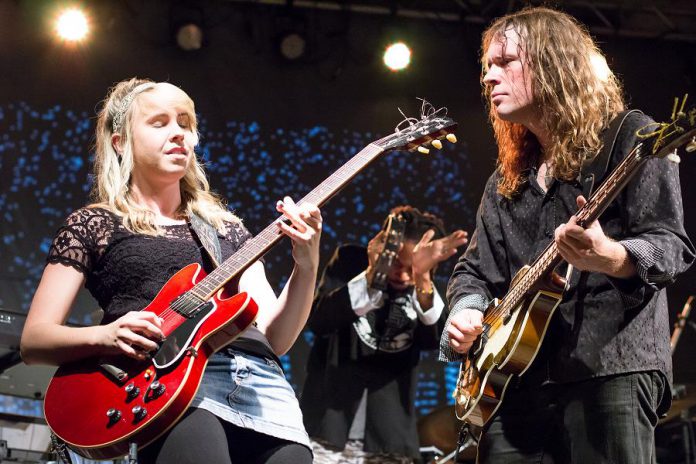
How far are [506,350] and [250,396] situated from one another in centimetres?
79

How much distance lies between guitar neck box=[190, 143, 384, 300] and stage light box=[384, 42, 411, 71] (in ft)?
16.8

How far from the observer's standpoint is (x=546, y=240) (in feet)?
9.25

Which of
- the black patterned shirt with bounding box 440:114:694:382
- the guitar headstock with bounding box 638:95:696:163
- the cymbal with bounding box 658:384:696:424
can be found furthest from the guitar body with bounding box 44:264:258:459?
the cymbal with bounding box 658:384:696:424

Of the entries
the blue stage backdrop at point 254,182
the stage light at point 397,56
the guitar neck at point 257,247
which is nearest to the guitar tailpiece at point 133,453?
the guitar neck at point 257,247

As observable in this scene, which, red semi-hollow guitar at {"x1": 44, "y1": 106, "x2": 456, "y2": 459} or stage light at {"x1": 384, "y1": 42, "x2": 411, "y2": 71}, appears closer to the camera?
red semi-hollow guitar at {"x1": 44, "y1": 106, "x2": 456, "y2": 459}

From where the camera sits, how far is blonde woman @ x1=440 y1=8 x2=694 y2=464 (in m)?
2.43

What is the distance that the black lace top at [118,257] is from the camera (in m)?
2.75

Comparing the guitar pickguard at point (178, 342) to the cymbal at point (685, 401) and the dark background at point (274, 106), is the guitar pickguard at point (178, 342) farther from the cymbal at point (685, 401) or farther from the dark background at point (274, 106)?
the cymbal at point (685, 401)

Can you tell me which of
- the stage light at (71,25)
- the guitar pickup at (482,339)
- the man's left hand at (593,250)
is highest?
the stage light at (71,25)

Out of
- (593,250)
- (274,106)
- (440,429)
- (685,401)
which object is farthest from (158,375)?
(274,106)

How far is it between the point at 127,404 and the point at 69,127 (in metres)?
5.20

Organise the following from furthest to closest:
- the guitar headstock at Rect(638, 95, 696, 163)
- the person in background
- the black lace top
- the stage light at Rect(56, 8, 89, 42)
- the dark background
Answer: the stage light at Rect(56, 8, 89, 42) < the dark background < the person in background < the black lace top < the guitar headstock at Rect(638, 95, 696, 163)

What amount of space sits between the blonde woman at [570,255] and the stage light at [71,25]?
5.04 meters

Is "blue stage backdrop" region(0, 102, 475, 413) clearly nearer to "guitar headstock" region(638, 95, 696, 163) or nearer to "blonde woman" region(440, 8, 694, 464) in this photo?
"blonde woman" region(440, 8, 694, 464)
